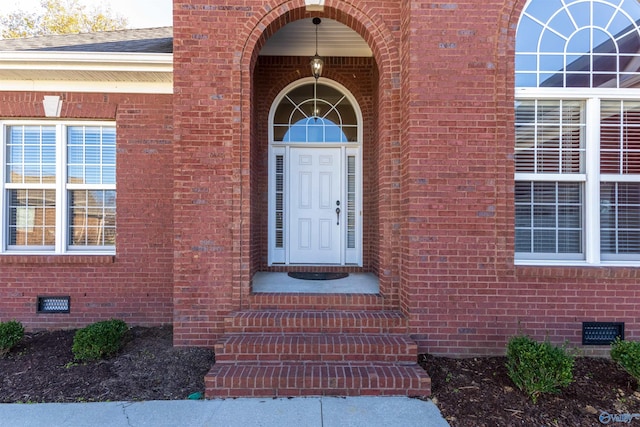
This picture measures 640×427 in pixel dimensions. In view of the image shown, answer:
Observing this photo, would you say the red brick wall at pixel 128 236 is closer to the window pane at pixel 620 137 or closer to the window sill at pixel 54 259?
the window sill at pixel 54 259

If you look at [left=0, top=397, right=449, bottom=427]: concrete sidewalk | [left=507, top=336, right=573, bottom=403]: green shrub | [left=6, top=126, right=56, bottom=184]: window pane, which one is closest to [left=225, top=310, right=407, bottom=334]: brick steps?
[left=0, top=397, right=449, bottom=427]: concrete sidewalk

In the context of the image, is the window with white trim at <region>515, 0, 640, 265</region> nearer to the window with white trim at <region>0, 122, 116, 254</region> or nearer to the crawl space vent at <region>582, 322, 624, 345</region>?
the crawl space vent at <region>582, 322, 624, 345</region>

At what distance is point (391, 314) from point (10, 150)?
589cm

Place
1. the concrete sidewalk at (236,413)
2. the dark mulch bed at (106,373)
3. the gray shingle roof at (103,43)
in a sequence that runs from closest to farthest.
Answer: the concrete sidewalk at (236,413) → the dark mulch bed at (106,373) → the gray shingle roof at (103,43)

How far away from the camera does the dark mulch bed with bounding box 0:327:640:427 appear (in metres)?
2.87

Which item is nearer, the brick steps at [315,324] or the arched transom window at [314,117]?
the brick steps at [315,324]

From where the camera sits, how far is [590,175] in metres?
3.97

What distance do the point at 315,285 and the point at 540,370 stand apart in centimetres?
259

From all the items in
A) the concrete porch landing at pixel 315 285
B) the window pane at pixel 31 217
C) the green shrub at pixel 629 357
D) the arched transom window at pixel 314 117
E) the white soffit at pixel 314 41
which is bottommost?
the green shrub at pixel 629 357

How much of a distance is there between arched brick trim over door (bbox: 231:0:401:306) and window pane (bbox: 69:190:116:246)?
7.97ft

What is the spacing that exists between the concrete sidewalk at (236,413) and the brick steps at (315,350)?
466 millimetres

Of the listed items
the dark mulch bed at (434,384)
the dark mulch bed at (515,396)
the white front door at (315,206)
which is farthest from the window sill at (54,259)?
the dark mulch bed at (515,396)

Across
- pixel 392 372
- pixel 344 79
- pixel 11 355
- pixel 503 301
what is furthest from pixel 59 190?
pixel 503 301

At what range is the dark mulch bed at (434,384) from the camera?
287 centimetres
